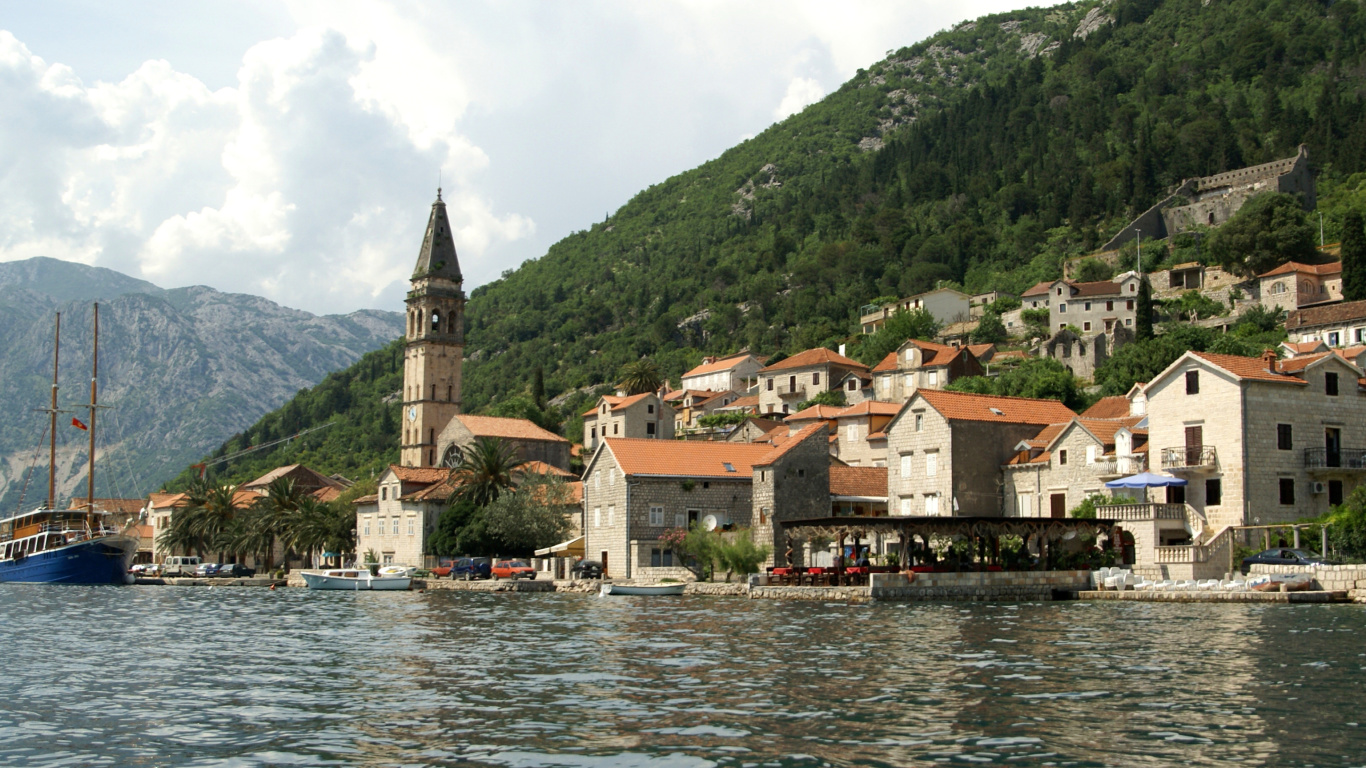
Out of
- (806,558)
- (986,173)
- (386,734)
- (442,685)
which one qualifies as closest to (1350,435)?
(806,558)

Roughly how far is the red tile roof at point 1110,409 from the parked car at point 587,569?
993 inches

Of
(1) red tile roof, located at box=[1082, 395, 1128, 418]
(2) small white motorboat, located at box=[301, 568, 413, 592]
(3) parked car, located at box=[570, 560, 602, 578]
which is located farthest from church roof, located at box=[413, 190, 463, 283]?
(1) red tile roof, located at box=[1082, 395, 1128, 418]

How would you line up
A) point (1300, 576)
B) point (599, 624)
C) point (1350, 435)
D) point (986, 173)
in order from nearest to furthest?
point (599, 624), point (1300, 576), point (1350, 435), point (986, 173)

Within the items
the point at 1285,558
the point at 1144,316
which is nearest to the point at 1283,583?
the point at 1285,558

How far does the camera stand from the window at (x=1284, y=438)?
4541 centimetres

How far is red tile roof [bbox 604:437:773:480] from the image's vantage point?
5812cm

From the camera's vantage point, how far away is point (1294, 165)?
119m

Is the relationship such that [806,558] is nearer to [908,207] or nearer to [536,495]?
[536,495]

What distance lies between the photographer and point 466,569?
211ft

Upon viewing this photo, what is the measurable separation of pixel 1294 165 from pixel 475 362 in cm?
11988

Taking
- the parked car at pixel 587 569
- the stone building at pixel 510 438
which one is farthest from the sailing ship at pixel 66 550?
the parked car at pixel 587 569

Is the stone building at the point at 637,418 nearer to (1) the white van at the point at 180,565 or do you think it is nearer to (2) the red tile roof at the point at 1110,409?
(1) the white van at the point at 180,565

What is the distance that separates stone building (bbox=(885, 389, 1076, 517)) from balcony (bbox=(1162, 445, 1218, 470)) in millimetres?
9343

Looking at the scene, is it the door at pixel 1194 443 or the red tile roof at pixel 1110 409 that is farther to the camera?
the red tile roof at pixel 1110 409
